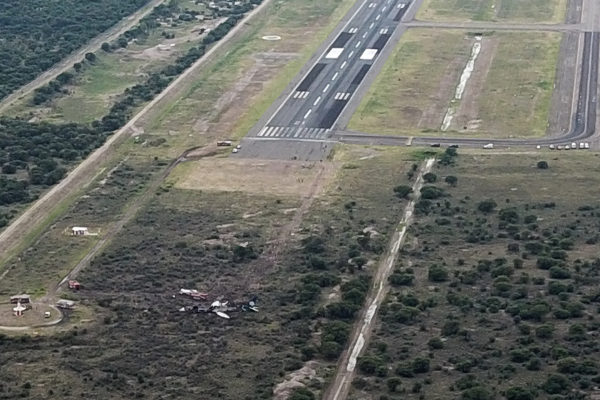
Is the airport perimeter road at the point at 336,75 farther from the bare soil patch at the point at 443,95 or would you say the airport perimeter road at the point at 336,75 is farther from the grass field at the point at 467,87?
the bare soil patch at the point at 443,95

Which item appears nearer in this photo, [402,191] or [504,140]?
[402,191]

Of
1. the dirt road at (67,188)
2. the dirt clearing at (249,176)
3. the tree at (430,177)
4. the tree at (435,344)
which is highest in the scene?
the tree at (435,344)

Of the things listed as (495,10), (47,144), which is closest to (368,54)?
A: (495,10)

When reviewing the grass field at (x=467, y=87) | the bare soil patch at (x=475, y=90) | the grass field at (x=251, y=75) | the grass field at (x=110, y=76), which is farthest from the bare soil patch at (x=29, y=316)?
the bare soil patch at (x=475, y=90)

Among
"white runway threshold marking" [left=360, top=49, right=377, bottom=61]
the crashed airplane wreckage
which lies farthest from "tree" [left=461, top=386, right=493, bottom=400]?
"white runway threshold marking" [left=360, top=49, right=377, bottom=61]

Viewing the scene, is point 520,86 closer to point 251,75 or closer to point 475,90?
point 475,90

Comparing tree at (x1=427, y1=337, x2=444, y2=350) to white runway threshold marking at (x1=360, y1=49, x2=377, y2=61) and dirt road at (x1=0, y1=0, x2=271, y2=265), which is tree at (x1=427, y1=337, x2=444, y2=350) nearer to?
dirt road at (x1=0, y1=0, x2=271, y2=265)
